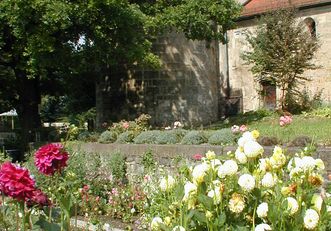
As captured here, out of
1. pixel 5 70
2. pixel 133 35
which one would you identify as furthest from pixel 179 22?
pixel 5 70

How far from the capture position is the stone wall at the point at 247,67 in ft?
83.0

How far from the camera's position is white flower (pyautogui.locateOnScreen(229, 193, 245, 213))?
9.61 ft

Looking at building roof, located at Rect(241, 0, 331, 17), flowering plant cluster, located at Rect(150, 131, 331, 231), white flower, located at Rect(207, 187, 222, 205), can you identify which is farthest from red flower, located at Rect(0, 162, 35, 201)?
building roof, located at Rect(241, 0, 331, 17)

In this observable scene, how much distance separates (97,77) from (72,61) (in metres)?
5.66

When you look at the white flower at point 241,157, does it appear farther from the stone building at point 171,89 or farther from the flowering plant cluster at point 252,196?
the stone building at point 171,89

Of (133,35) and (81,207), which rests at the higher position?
(133,35)

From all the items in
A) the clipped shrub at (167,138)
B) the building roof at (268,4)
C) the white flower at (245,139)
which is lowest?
the clipped shrub at (167,138)

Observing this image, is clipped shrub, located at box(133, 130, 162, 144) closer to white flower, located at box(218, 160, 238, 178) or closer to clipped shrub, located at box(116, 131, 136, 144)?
clipped shrub, located at box(116, 131, 136, 144)

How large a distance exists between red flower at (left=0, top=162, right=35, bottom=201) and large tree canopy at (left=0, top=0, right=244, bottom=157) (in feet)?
32.4

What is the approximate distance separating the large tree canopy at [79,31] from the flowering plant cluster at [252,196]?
996cm

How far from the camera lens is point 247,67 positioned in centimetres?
2811

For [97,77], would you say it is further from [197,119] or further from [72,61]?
[72,61]

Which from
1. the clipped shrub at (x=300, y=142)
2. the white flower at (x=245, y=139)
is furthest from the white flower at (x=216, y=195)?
the clipped shrub at (x=300, y=142)

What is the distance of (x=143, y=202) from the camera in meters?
7.29
